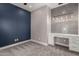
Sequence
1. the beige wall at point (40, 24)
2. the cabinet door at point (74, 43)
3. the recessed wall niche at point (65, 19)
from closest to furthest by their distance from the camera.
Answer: the cabinet door at point (74, 43), the recessed wall niche at point (65, 19), the beige wall at point (40, 24)

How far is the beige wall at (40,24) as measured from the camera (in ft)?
11.2

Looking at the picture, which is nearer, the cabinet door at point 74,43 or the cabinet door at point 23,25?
the cabinet door at point 74,43

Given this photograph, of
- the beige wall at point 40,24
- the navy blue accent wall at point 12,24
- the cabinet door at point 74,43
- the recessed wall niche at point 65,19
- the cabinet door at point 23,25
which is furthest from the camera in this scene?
the cabinet door at point 23,25

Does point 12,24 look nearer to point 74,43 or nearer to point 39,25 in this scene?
point 39,25

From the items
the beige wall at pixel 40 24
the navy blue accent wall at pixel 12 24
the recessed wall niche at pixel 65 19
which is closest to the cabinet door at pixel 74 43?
the recessed wall niche at pixel 65 19

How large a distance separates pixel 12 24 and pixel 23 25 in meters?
0.91

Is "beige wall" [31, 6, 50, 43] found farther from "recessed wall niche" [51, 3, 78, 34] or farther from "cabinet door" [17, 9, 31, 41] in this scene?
"recessed wall niche" [51, 3, 78, 34]

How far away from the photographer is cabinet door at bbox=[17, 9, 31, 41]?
3656 millimetres

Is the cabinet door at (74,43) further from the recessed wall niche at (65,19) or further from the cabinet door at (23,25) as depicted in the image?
the cabinet door at (23,25)

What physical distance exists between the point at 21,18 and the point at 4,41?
5.96 feet

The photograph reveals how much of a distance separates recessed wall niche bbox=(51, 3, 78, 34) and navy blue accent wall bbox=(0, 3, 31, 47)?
82.7 inches

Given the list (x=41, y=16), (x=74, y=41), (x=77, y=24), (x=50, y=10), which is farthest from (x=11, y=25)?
(x=77, y=24)

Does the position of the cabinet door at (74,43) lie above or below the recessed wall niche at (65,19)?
below

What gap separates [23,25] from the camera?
400 centimetres
